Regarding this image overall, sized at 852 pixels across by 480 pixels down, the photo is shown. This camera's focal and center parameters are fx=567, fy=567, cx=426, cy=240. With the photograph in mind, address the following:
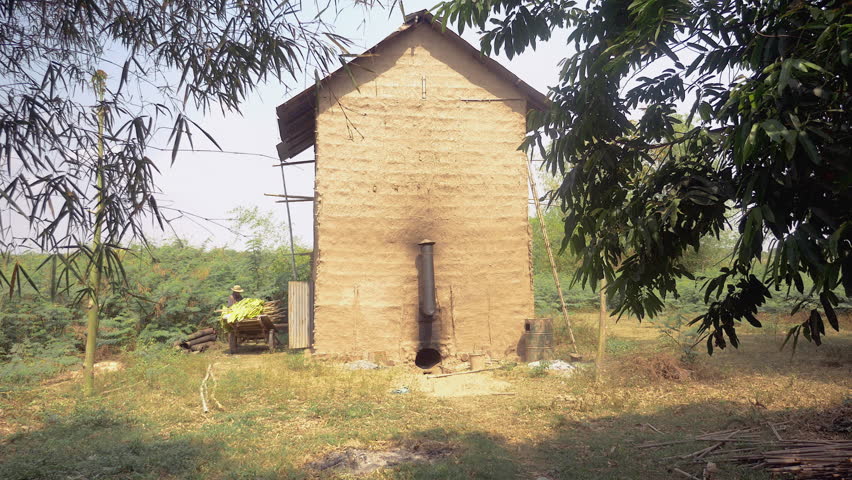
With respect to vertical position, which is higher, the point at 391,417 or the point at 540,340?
the point at 540,340

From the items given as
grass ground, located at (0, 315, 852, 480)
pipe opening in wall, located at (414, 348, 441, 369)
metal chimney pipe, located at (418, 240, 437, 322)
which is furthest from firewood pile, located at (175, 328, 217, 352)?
metal chimney pipe, located at (418, 240, 437, 322)

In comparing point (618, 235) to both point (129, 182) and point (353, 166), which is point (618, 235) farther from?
point (353, 166)

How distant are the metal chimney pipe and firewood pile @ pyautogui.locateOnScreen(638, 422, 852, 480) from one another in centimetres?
605

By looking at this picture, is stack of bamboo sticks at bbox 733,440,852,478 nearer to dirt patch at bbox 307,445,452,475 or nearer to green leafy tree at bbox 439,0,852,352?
green leafy tree at bbox 439,0,852,352

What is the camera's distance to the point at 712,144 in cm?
398

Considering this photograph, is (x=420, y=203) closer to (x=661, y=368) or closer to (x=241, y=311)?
(x=241, y=311)

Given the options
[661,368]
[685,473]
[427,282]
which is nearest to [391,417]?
[685,473]

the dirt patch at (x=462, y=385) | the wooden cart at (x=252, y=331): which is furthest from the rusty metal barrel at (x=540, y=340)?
the wooden cart at (x=252, y=331)

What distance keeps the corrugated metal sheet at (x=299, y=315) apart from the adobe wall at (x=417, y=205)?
4.78 ft

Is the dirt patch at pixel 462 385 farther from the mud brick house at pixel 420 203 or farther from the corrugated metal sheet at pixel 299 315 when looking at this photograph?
the corrugated metal sheet at pixel 299 315

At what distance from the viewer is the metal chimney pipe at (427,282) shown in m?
11.8

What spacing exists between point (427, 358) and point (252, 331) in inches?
177

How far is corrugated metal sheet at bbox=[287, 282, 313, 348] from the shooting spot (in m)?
13.0

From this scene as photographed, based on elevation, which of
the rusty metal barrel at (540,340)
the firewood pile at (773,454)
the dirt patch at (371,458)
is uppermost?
the rusty metal barrel at (540,340)
